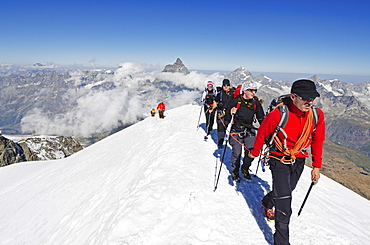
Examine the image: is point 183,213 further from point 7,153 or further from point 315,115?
point 7,153

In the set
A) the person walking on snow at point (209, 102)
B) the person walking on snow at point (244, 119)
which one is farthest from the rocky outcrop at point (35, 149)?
the person walking on snow at point (244, 119)

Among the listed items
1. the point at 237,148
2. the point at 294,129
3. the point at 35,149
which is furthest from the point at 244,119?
the point at 35,149

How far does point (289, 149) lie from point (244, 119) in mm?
3465

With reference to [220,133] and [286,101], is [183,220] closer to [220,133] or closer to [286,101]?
[286,101]

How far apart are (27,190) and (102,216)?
14.4 m

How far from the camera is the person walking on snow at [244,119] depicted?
806 centimetres

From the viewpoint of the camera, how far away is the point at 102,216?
735 centimetres

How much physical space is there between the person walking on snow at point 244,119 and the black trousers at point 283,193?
116 inches

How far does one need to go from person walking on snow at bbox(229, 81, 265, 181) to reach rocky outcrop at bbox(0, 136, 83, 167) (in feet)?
431

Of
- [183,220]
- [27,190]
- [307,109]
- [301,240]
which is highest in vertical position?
[307,109]

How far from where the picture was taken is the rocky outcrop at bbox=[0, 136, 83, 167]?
106 metres

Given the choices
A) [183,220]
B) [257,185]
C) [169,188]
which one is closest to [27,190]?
[169,188]

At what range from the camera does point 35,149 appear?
149125mm

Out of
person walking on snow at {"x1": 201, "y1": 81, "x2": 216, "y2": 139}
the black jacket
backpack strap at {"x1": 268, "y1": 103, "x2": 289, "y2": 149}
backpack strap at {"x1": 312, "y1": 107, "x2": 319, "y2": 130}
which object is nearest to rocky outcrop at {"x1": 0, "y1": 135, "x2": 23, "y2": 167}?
person walking on snow at {"x1": 201, "y1": 81, "x2": 216, "y2": 139}
